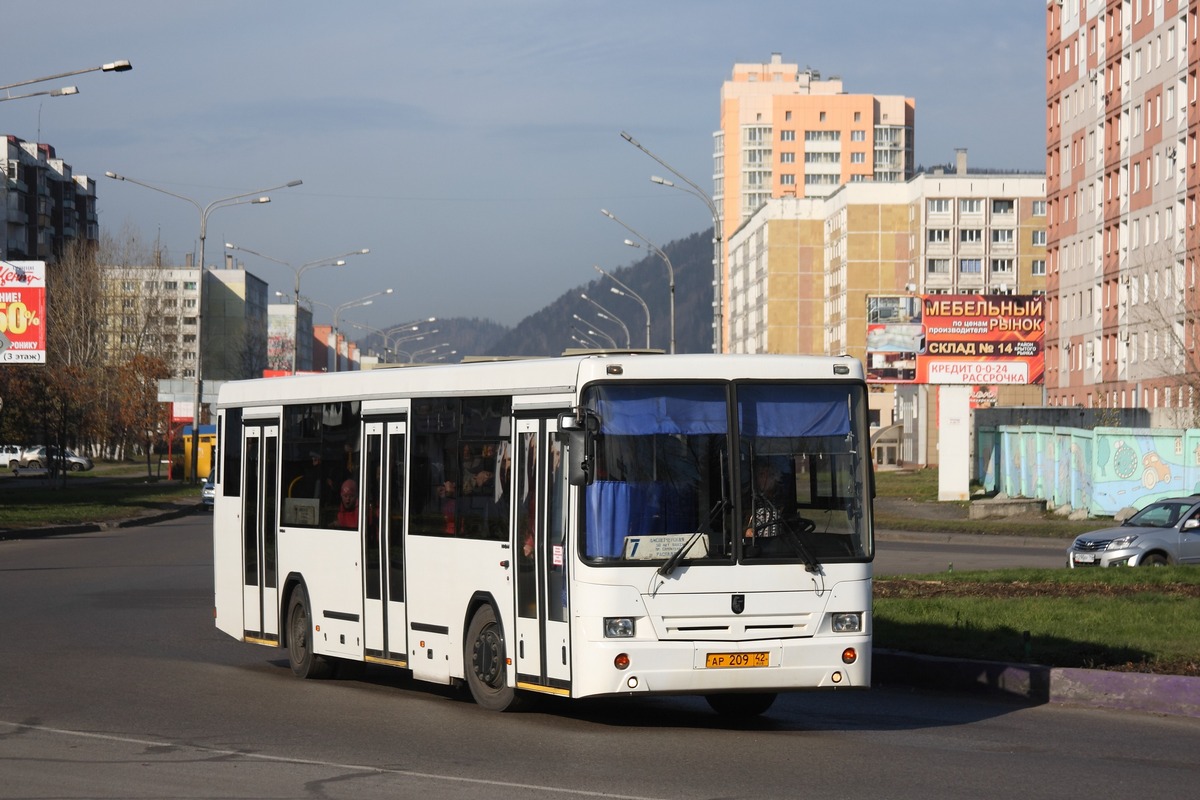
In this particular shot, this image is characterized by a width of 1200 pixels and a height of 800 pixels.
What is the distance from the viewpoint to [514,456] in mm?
12570

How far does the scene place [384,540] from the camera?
14141 mm

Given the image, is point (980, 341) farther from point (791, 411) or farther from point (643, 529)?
point (643, 529)

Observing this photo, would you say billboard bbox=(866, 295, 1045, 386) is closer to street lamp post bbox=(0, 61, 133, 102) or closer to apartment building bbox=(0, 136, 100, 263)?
street lamp post bbox=(0, 61, 133, 102)

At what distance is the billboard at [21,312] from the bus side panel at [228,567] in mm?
33442

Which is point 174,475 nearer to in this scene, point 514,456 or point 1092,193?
point 1092,193

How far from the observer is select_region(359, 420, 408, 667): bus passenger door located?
1392cm

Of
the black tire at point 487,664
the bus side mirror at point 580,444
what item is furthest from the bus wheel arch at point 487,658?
the bus side mirror at point 580,444

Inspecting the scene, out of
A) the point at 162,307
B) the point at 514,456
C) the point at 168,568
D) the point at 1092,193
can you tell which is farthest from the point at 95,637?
the point at 162,307

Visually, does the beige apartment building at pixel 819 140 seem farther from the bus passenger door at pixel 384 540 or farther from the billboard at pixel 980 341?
the bus passenger door at pixel 384 540

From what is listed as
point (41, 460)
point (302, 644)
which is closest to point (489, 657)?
point (302, 644)

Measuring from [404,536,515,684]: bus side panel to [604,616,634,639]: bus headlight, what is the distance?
1.19 meters

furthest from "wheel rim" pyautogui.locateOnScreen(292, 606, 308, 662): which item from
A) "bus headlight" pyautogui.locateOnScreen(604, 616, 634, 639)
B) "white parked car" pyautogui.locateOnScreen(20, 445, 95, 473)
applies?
"white parked car" pyautogui.locateOnScreen(20, 445, 95, 473)

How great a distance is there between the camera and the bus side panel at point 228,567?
16.8 meters

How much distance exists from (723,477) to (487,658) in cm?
238
